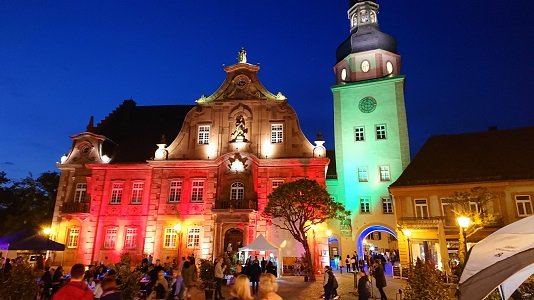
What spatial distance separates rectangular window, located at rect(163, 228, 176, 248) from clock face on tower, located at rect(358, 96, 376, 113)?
817 inches

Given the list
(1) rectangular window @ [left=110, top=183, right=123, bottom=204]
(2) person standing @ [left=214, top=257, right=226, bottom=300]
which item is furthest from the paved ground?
(1) rectangular window @ [left=110, top=183, right=123, bottom=204]

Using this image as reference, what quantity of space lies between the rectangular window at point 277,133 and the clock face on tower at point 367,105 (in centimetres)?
894

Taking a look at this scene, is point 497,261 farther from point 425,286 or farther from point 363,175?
point 363,175

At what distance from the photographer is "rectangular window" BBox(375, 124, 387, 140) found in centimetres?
3339

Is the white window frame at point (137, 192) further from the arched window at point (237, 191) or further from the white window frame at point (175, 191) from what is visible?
the arched window at point (237, 191)

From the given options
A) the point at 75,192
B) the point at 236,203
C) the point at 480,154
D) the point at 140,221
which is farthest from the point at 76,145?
the point at 480,154

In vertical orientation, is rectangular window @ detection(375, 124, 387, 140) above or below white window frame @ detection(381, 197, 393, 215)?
above

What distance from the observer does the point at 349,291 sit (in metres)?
18.2

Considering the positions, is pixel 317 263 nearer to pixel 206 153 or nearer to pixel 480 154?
pixel 206 153

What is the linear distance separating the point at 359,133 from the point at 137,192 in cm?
2105

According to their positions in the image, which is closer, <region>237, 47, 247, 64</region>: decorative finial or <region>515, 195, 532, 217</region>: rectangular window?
<region>515, 195, 532, 217</region>: rectangular window

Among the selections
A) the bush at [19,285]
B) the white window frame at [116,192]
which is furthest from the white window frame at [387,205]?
the bush at [19,285]

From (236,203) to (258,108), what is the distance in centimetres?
890

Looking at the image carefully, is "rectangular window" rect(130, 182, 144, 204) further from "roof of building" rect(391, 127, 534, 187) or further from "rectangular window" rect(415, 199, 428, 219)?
"rectangular window" rect(415, 199, 428, 219)
